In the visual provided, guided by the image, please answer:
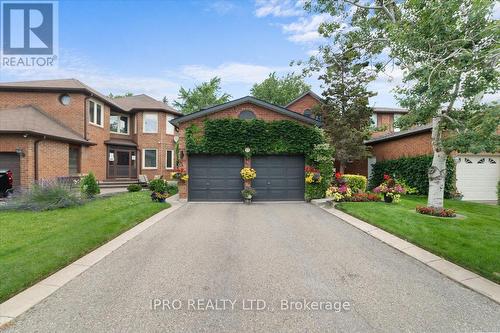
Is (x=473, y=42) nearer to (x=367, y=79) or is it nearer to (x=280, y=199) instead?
(x=280, y=199)

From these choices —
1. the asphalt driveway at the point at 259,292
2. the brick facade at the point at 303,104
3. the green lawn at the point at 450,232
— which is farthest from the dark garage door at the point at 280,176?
the brick facade at the point at 303,104

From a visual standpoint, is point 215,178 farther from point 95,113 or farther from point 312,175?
point 95,113

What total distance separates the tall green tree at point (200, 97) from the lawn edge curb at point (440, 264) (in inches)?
1317

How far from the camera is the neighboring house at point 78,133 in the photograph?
43.9 ft

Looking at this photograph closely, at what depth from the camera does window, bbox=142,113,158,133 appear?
22516mm

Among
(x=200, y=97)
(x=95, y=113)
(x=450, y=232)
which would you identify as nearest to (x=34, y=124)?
(x=95, y=113)

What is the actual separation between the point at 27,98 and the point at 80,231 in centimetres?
1564

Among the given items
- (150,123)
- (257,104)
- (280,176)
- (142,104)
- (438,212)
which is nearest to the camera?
(438,212)

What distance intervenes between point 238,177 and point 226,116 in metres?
3.25

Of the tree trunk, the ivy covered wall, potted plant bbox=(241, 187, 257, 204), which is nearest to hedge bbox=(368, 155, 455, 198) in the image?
the tree trunk

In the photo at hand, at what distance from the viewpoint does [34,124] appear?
1429 cm

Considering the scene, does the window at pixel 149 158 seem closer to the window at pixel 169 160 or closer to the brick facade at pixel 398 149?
the window at pixel 169 160

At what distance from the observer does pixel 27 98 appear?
17.0 m

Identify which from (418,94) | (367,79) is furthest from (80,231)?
(367,79)
